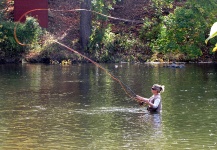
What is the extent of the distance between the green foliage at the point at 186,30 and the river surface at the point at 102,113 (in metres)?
9.63

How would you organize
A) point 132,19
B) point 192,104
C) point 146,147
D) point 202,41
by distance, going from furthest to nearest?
point 132,19 → point 202,41 → point 192,104 → point 146,147

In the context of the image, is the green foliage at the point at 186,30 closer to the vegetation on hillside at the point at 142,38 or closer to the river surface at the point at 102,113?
the vegetation on hillside at the point at 142,38

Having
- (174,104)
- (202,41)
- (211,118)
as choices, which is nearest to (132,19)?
(202,41)

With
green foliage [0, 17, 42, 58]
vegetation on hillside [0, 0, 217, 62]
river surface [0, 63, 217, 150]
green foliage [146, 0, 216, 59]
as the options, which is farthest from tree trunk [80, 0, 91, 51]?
river surface [0, 63, 217, 150]

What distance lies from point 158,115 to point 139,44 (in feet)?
85.7

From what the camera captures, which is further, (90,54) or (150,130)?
(90,54)

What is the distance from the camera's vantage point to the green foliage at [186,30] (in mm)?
41719

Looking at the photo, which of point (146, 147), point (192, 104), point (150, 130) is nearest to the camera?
point (146, 147)

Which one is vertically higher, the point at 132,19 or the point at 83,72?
the point at 132,19

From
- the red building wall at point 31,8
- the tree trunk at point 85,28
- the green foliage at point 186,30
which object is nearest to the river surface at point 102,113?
the green foliage at point 186,30

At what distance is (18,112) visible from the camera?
19312 millimetres

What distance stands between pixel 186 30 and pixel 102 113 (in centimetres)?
2463

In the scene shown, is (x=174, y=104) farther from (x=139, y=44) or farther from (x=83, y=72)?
(x=139, y=44)

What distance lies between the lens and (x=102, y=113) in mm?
19203
